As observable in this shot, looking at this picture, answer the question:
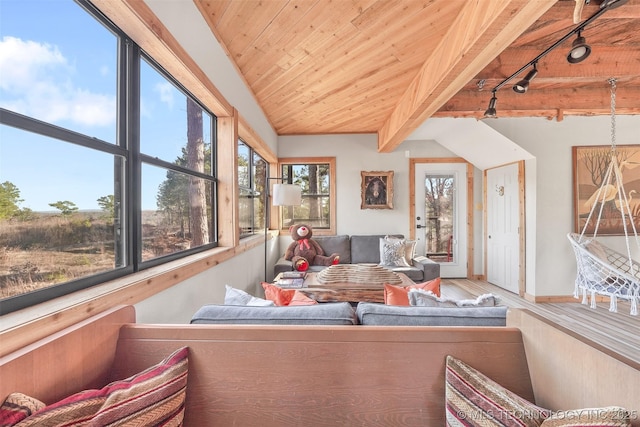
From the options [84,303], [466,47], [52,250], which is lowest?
[84,303]

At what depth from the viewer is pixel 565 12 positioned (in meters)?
1.91

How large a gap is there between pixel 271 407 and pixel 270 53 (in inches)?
99.7

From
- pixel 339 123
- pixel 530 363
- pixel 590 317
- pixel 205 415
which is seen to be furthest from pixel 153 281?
pixel 590 317

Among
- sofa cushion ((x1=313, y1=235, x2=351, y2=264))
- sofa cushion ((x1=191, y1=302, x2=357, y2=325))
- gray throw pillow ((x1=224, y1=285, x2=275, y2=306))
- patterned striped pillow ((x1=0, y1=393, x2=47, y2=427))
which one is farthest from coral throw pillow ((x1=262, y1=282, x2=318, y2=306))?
sofa cushion ((x1=313, y1=235, x2=351, y2=264))

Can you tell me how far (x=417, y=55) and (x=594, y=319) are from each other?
3532mm

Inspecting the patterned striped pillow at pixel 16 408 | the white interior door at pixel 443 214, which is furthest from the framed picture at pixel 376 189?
the patterned striped pillow at pixel 16 408

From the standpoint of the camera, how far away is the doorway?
162 inches

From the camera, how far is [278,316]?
120 centimetres

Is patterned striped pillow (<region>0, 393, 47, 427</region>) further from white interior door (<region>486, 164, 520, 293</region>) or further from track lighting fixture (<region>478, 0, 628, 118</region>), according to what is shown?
white interior door (<region>486, 164, 520, 293</region>)

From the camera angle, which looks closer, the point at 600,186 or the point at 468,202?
the point at 600,186

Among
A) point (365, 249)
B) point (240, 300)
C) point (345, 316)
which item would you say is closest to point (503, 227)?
point (365, 249)

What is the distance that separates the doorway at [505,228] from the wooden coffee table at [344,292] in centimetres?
279

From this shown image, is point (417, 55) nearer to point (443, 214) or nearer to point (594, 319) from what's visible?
point (443, 214)

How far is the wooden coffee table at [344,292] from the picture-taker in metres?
2.31
